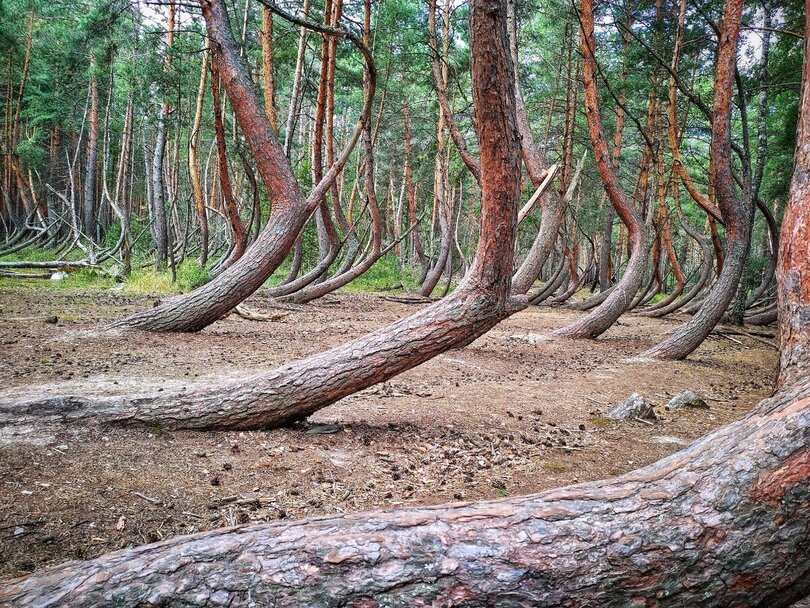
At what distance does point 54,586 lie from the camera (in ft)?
4.15

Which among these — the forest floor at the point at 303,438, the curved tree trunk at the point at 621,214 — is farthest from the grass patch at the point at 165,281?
the curved tree trunk at the point at 621,214

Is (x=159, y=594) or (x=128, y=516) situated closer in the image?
(x=159, y=594)

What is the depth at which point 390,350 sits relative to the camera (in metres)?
3.83

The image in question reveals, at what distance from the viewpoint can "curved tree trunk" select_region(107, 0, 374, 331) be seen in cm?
695

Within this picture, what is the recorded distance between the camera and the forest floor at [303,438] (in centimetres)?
251

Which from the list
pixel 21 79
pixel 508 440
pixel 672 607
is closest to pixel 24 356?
pixel 508 440

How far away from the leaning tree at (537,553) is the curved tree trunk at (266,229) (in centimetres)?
600

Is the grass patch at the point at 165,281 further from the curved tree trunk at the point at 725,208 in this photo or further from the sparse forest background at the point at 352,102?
the curved tree trunk at the point at 725,208

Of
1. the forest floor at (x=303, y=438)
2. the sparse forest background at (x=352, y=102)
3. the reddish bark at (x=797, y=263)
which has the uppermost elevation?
the sparse forest background at (x=352, y=102)

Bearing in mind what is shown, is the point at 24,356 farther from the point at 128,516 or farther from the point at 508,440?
the point at 508,440

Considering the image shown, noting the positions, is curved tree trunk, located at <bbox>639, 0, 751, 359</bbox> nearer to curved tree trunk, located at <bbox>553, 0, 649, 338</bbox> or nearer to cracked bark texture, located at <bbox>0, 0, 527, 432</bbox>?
curved tree trunk, located at <bbox>553, 0, 649, 338</bbox>

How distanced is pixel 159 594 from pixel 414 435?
277 centimetres

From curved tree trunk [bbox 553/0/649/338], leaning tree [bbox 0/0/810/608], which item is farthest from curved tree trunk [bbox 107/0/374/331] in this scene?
leaning tree [bbox 0/0/810/608]

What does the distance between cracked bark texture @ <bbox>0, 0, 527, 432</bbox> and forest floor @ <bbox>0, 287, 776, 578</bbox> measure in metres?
0.15
